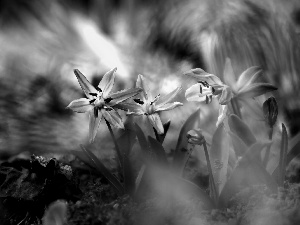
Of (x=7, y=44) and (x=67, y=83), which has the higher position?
(x=7, y=44)

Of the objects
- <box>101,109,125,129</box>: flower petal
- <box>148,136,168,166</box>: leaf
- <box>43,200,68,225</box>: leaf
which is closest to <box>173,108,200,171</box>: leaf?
<box>148,136,168,166</box>: leaf

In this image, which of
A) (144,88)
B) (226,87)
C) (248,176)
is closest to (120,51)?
(144,88)

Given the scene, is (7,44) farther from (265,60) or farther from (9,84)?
(265,60)

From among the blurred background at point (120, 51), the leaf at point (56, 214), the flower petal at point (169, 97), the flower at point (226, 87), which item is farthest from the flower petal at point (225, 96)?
the leaf at point (56, 214)

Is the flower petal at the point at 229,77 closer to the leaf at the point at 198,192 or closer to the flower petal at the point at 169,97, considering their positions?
the flower petal at the point at 169,97

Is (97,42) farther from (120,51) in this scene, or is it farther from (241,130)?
(241,130)

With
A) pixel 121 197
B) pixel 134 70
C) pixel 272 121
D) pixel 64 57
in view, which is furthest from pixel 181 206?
pixel 64 57
